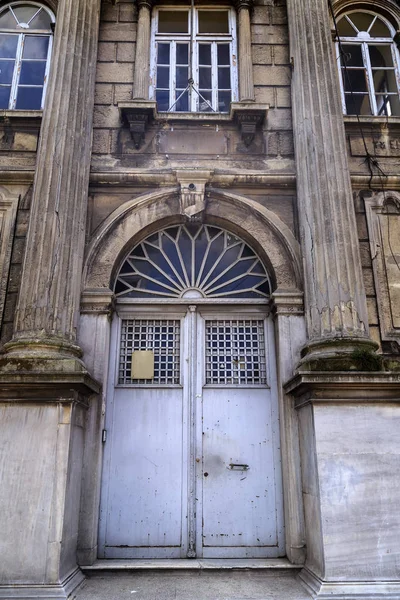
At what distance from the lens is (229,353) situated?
6.68 metres

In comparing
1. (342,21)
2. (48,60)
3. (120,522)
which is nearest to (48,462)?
(120,522)

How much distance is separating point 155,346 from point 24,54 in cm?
528

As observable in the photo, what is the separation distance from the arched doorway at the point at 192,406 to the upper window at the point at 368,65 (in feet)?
10.5

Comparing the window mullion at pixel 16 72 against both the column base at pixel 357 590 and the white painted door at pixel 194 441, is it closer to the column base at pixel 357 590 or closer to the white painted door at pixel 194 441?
the white painted door at pixel 194 441

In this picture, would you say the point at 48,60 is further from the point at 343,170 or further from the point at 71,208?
the point at 343,170

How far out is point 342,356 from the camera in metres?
5.57

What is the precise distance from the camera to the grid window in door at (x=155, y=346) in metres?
6.54

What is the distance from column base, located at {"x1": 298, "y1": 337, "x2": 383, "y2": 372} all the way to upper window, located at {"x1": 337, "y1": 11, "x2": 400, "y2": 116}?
4.06 meters

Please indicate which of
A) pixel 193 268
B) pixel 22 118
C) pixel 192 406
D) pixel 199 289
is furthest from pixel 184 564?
pixel 22 118

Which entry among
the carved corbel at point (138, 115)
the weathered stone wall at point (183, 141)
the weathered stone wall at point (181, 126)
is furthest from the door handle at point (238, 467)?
the carved corbel at point (138, 115)

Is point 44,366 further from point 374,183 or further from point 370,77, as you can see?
point 370,77

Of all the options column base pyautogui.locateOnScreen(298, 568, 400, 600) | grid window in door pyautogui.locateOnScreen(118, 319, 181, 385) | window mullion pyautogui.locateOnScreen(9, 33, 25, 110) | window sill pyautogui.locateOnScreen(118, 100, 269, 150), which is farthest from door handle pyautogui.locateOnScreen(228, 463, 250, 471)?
window mullion pyautogui.locateOnScreen(9, 33, 25, 110)

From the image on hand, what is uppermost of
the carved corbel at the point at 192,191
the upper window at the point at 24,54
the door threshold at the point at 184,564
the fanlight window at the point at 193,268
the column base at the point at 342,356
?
the upper window at the point at 24,54

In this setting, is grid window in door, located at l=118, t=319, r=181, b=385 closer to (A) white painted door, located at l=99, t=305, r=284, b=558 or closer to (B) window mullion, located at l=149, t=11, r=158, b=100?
(A) white painted door, located at l=99, t=305, r=284, b=558
